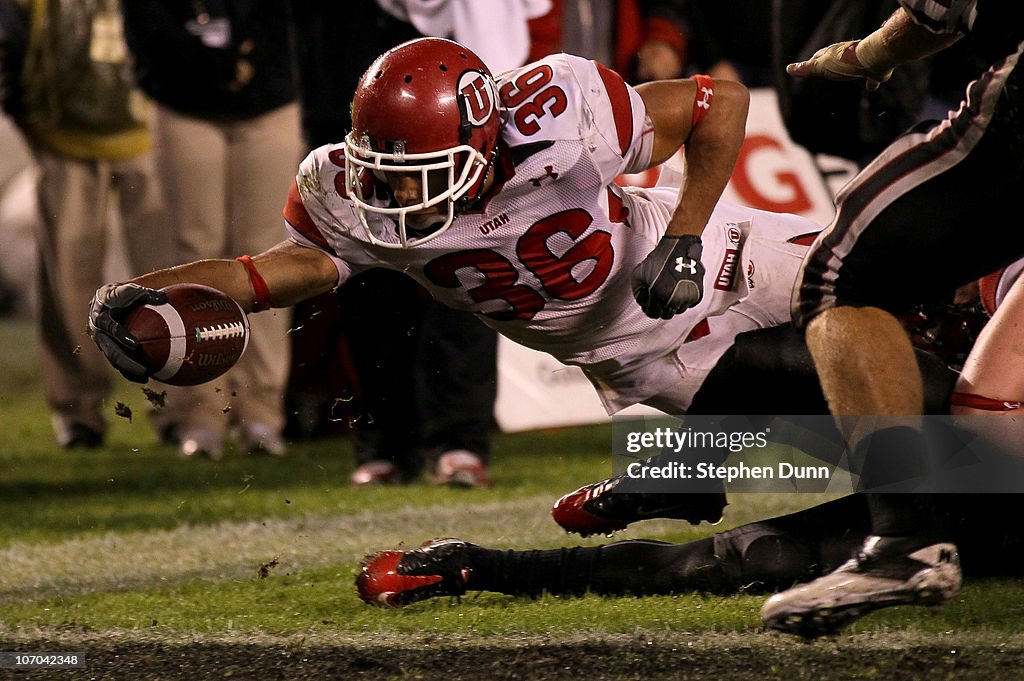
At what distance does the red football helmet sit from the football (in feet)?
1.20

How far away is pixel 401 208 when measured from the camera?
3.32 m

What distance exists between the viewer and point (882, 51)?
10.4 ft

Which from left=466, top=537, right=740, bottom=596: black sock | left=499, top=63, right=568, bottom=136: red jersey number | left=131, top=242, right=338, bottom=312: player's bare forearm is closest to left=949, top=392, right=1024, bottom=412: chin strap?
left=466, top=537, right=740, bottom=596: black sock

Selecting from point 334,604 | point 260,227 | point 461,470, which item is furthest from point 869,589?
point 260,227

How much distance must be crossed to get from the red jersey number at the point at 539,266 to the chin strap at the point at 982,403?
0.85m

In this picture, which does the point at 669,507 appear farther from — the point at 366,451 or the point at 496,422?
the point at 496,422

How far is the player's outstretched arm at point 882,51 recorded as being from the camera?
311cm

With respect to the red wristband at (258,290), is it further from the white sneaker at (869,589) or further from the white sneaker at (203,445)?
the white sneaker at (203,445)

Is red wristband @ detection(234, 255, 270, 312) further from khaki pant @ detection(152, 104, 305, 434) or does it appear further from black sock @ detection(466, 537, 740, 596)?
khaki pant @ detection(152, 104, 305, 434)

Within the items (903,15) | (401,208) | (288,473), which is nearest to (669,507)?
(401,208)

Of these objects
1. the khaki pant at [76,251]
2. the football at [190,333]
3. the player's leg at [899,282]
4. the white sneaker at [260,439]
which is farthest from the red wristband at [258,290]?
the khaki pant at [76,251]

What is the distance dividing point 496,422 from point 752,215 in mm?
2698

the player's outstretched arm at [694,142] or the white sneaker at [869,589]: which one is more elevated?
the player's outstretched arm at [694,142]

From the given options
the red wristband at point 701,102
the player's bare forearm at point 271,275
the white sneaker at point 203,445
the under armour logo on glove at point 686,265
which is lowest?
the white sneaker at point 203,445
